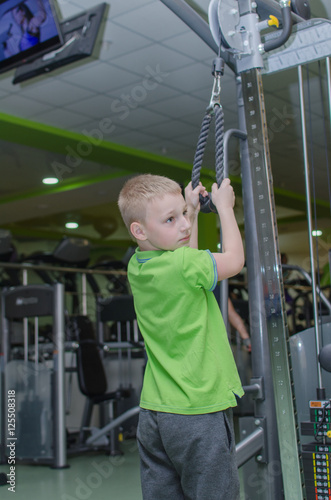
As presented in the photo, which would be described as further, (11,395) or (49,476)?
(11,395)

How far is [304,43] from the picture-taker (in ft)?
6.74

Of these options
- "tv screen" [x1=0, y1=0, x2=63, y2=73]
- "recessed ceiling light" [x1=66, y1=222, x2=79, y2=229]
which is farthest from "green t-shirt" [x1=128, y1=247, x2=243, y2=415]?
"recessed ceiling light" [x1=66, y1=222, x2=79, y2=229]


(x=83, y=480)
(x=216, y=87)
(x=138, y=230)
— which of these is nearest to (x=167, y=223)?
(x=138, y=230)

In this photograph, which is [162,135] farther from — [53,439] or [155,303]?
[155,303]

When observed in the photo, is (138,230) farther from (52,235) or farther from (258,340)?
(52,235)

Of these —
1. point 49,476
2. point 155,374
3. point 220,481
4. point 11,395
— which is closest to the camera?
point 220,481

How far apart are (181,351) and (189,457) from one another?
0.24m

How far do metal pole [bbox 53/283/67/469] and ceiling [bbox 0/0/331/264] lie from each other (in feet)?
5.46

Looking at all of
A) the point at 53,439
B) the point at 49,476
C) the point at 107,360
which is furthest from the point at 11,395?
the point at 107,360

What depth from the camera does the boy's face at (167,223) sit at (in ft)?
4.85

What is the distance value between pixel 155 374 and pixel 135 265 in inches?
11.2

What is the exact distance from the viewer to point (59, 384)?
4578 millimetres

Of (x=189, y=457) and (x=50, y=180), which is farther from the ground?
(x=50, y=180)

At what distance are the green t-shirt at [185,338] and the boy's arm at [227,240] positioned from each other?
0.04 meters
